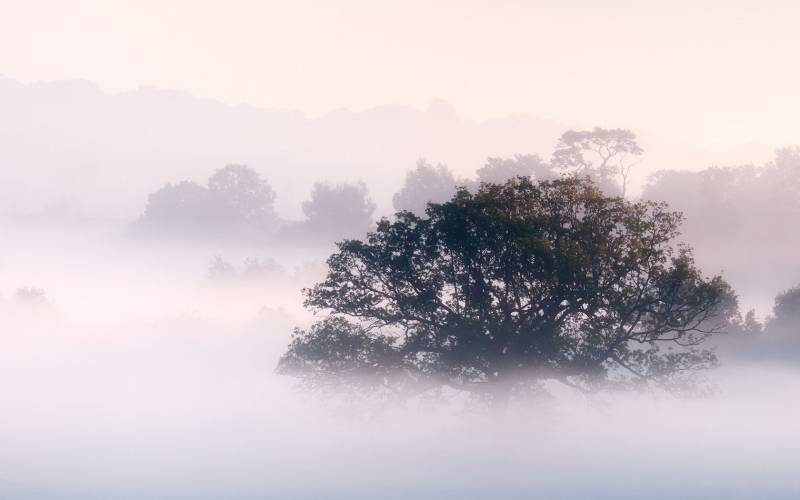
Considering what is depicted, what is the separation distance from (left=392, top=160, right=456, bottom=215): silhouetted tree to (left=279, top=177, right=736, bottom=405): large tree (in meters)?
128

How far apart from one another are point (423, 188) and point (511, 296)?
134992 mm

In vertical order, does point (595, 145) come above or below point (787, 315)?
Result: above

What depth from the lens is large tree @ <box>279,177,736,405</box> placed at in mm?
47062

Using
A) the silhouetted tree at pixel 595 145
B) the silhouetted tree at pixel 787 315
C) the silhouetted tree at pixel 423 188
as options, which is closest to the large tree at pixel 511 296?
the silhouetted tree at pixel 787 315

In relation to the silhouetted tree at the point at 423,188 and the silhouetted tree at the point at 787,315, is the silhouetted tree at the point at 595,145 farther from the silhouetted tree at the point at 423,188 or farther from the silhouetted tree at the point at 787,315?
the silhouetted tree at the point at 787,315

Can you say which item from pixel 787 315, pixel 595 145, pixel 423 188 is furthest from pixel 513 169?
pixel 787 315

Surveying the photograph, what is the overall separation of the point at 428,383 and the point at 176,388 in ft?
127

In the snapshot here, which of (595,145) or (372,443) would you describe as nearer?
(372,443)

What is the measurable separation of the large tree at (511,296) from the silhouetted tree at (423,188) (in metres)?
128

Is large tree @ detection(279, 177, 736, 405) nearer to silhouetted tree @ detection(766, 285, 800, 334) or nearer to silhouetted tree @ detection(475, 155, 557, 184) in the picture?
silhouetted tree @ detection(766, 285, 800, 334)

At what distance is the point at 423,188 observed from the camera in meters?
183

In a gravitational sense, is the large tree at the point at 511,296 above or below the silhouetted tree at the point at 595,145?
below

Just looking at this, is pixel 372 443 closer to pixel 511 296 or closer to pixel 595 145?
pixel 511 296

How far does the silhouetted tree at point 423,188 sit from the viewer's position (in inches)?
7101
